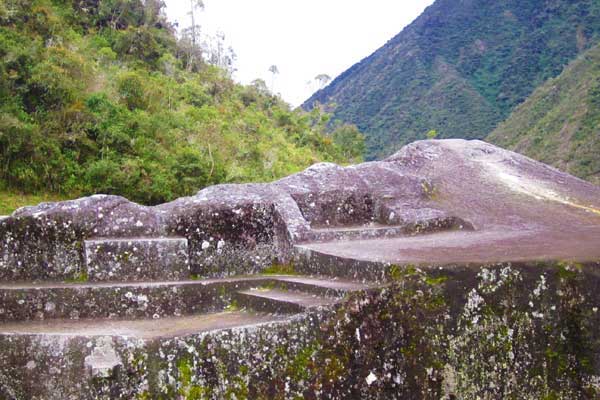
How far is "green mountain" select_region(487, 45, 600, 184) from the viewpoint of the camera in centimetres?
3356

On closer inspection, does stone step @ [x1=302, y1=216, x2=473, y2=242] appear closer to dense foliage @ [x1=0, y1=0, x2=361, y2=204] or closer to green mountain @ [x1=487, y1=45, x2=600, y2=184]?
dense foliage @ [x1=0, y1=0, x2=361, y2=204]

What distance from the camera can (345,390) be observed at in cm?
479

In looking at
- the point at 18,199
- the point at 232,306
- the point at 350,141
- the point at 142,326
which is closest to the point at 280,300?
the point at 232,306

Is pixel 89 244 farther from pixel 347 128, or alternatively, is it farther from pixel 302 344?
pixel 347 128

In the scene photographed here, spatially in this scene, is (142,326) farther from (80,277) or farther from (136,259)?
(80,277)

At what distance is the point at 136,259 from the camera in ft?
19.7

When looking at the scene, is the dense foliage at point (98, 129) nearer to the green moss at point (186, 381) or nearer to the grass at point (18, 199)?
the grass at point (18, 199)

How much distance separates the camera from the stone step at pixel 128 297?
5.45m

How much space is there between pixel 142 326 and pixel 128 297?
1.75 feet

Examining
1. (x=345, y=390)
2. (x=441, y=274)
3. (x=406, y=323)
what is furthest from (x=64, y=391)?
(x=441, y=274)

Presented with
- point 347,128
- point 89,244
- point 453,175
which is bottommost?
point 89,244

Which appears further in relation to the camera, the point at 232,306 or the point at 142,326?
the point at 232,306

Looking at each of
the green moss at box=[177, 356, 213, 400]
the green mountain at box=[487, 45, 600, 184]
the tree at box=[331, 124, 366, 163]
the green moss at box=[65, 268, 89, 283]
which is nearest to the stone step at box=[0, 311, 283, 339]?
the green moss at box=[177, 356, 213, 400]

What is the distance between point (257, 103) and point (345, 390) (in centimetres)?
3496
